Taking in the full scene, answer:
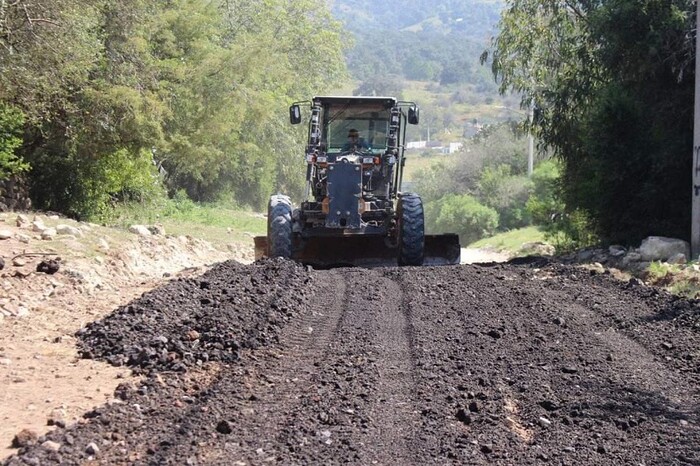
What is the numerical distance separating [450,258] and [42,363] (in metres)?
11.3

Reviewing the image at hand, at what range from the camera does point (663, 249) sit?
671 inches

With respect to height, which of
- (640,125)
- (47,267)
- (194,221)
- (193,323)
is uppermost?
(640,125)

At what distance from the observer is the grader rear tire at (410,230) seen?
55.6 feet

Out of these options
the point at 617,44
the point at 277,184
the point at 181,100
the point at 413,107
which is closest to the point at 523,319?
the point at 413,107

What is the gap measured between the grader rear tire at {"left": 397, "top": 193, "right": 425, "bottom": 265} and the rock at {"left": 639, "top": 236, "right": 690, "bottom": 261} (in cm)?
409

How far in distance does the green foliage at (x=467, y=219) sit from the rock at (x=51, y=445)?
5339 cm

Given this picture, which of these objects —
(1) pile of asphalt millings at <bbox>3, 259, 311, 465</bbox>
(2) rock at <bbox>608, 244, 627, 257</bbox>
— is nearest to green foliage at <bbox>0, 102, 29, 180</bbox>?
(1) pile of asphalt millings at <bbox>3, 259, 311, 465</bbox>

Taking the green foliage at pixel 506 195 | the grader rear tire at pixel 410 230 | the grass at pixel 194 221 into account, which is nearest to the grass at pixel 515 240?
the grass at pixel 194 221

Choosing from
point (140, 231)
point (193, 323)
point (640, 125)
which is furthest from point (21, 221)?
point (640, 125)

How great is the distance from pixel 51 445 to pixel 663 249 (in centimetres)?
1355

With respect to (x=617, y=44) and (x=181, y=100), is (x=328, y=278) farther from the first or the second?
(x=181, y=100)

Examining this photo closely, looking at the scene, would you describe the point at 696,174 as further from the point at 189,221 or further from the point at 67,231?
the point at 189,221

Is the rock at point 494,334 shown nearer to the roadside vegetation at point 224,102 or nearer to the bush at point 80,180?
the roadside vegetation at point 224,102

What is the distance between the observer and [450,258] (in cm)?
1889
